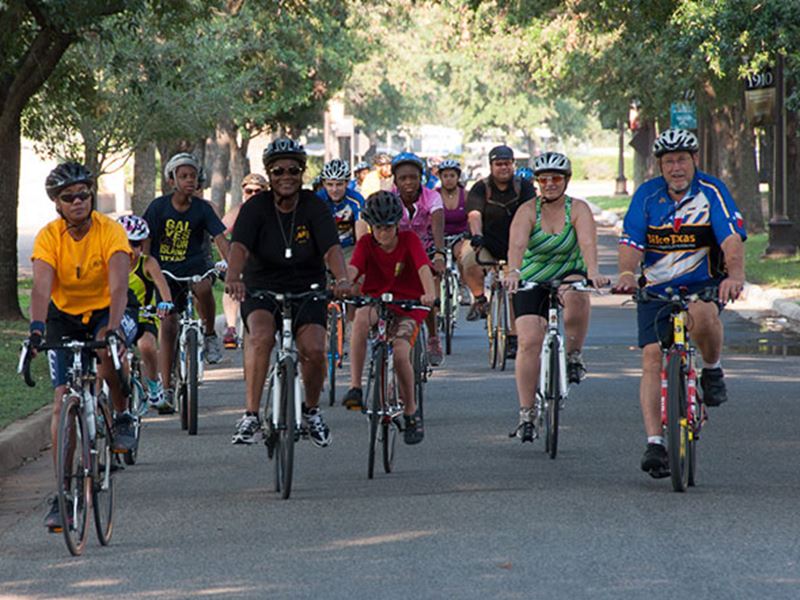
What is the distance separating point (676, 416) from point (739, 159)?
109 ft

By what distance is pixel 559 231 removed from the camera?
1184 centimetres

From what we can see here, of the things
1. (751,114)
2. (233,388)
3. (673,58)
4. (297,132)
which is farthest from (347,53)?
(233,388)

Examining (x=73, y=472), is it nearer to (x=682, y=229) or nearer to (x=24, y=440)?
(x=682, y=229)

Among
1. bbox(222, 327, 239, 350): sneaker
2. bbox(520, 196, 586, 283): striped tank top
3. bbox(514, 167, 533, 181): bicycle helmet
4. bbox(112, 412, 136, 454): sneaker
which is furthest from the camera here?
bbox(514, 167, 533, 181): bicycle helmet

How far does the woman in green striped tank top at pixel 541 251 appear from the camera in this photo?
11.3 metres

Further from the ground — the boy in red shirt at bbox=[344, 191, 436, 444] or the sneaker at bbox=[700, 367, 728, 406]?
the boy in red shirt at bbox=[344, 191, 436, 444]

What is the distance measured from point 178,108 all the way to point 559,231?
19.9 m

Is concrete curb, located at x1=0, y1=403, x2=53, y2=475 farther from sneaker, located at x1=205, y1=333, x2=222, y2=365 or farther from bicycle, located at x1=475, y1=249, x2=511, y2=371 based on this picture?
bicycle, located at x1=475, y1=249, x2=511, y2=371

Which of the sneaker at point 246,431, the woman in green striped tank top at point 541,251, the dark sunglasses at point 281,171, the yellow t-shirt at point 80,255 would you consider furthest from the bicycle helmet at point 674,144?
the yellow t-shirt at point 80,255

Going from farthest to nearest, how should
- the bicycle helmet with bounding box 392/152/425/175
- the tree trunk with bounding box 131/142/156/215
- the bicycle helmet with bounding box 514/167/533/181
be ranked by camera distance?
the tree trunk with bounding box 131/142/156/215 < the bicycle helmet with bounding box 514/167/533/181 < the bicycle helmet with bounding box 392/152/425/175

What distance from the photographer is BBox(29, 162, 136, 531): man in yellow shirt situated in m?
8.66

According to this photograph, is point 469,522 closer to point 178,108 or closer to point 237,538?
point 237,538

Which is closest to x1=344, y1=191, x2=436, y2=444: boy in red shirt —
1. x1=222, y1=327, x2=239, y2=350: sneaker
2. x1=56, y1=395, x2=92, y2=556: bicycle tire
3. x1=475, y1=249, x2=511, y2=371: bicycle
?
x1=56, y1=395, x2=92, y2=556: bicycle tire

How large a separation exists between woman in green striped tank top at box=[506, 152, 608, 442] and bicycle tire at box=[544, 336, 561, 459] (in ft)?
0.45
